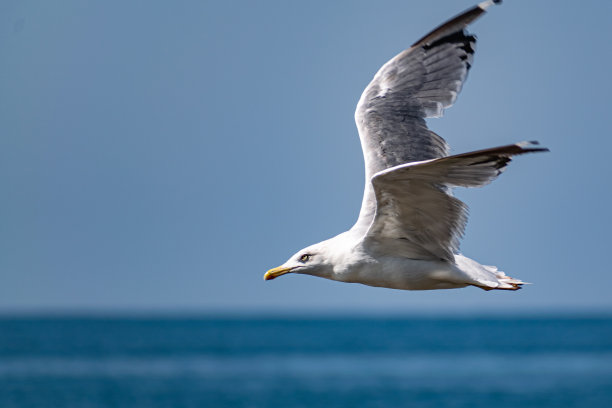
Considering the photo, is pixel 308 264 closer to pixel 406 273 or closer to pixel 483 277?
pixel 406 273

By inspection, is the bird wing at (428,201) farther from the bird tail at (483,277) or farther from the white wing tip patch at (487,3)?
the white wing tip patch at (487,3)

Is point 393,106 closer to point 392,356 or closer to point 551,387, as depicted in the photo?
point 551,387

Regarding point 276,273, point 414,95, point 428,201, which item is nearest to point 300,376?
point 414,95

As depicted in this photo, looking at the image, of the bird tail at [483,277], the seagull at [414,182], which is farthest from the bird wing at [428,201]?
the bird tail at [483,277]

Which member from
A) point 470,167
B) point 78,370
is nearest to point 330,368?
point 78,370

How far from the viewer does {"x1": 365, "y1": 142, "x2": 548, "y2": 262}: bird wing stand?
6.95 m

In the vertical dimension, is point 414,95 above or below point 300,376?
above

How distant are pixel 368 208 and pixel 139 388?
29.6 metres

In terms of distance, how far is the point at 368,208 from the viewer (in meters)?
8.88

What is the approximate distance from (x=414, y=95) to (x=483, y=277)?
2.77 metres

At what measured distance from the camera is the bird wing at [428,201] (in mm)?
6949

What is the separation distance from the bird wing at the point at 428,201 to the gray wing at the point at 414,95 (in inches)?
55.1

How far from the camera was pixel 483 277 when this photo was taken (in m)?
8.30

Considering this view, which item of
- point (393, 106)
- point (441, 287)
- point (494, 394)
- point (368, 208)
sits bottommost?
point (494, 394)
